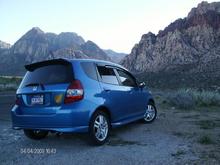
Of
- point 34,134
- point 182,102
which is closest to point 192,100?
point 182,102

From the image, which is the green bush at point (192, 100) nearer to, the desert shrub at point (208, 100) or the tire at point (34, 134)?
the desert shrub at point (208, 100)

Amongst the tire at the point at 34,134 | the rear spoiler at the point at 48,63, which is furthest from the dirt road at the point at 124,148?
A: the rear spoiler at the point at 48,63

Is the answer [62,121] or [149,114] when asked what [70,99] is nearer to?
[62,121]

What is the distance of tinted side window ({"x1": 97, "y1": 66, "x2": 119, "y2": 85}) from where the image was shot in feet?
22.4

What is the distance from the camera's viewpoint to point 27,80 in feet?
21.7

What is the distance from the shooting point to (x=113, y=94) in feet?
22.6

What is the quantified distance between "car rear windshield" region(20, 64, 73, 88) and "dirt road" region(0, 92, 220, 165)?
1385 mm

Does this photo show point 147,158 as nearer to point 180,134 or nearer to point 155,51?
point 180,134

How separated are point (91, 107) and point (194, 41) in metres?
65.3

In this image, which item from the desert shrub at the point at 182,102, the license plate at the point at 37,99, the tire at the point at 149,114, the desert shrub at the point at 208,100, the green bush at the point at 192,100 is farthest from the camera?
the desert shrub at the point at 208,100

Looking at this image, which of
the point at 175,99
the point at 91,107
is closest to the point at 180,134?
the point at 91,107

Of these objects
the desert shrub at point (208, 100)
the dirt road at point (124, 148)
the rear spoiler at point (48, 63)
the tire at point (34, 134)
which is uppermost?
the rear spoiler at point (48, 63)

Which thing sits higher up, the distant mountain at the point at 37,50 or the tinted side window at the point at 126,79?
the distant mountain at the point at 37,50

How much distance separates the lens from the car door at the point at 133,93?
7.68 meters
